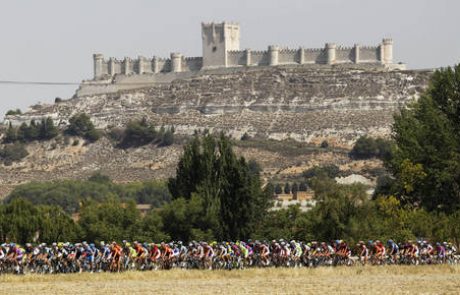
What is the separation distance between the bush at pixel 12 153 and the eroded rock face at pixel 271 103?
1138 cm

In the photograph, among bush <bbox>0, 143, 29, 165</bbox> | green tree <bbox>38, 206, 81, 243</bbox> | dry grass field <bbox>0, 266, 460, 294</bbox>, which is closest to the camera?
dry grass field <bbox>0, 266, 460, 294</bbox>

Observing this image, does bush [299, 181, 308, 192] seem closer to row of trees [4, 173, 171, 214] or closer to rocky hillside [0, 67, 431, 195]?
rocky hillside [0, 67, 431, 195]

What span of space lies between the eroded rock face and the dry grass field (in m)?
116

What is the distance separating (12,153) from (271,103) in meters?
32.1

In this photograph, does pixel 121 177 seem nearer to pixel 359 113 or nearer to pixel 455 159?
pixel 359 113

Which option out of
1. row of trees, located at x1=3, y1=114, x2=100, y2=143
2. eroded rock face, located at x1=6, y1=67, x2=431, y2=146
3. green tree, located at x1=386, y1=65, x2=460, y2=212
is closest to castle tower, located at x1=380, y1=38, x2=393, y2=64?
eroded rock face, located at x1=6, y1=67, x2=431, y2=146

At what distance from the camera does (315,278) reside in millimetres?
52562

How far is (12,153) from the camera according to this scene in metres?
178

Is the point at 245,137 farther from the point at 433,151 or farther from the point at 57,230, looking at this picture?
the point at 57,230

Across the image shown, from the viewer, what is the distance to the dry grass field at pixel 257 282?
153 feet

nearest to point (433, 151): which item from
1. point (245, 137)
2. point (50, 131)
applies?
point (245, 137)

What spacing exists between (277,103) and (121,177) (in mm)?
31195

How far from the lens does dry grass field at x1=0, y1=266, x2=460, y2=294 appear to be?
46500 mm

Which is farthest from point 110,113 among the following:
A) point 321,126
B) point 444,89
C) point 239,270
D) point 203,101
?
point 239,270
